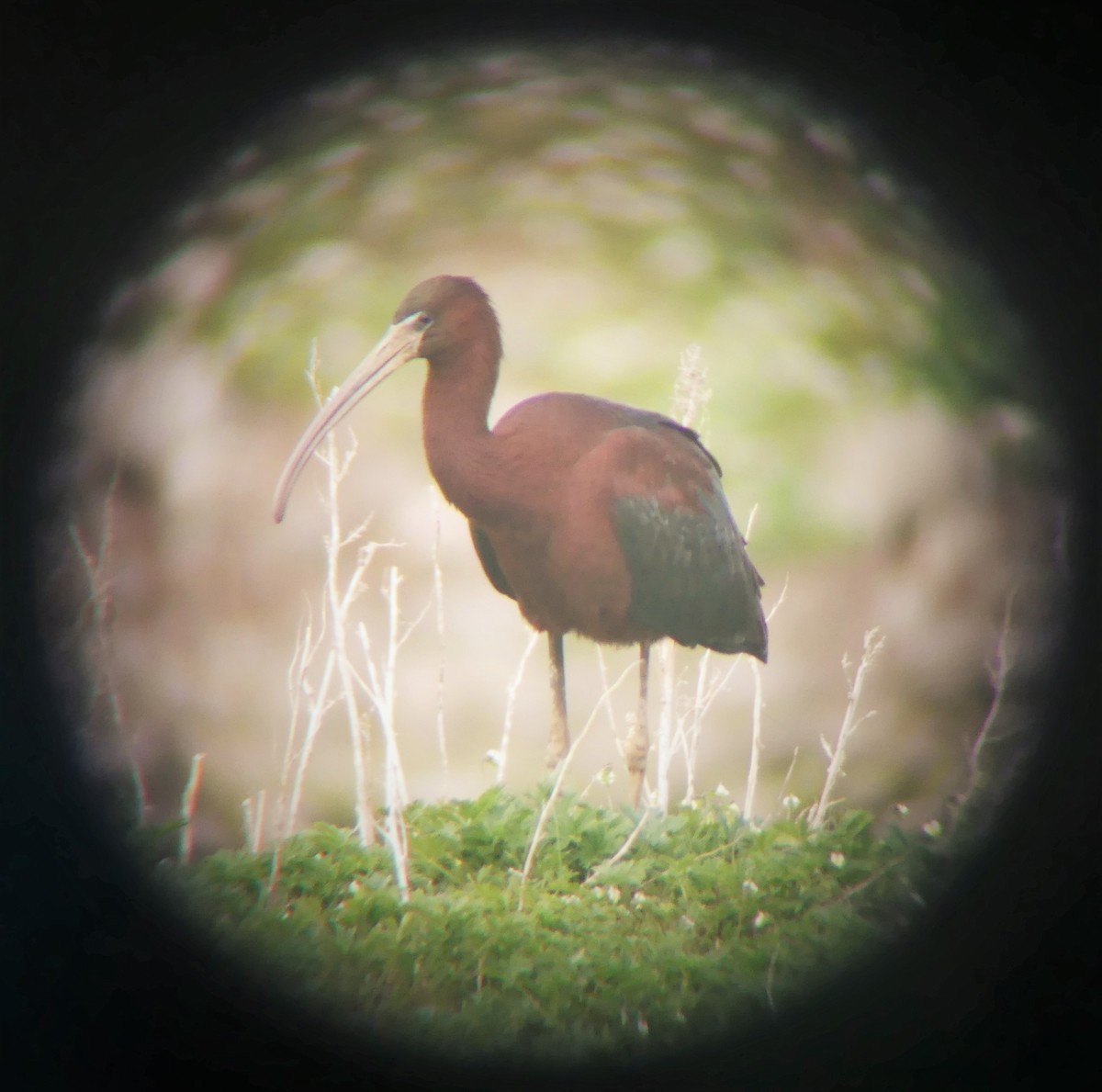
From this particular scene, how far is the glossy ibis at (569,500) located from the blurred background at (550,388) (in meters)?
0.05

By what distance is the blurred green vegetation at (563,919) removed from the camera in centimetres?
272

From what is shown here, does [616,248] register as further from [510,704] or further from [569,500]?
[510,704]

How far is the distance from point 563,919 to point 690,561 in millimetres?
753

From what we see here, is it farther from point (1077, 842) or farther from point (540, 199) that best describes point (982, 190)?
point (1077, 842)

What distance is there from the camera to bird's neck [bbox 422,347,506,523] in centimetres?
279

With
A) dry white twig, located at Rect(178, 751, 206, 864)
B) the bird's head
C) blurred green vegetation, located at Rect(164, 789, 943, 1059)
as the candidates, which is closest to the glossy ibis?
the bird's head

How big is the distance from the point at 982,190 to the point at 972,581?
33.9 inches

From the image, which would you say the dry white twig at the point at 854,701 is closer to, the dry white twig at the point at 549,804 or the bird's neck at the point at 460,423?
the dry white twig at the point at 549,804

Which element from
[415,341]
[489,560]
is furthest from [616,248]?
[489,560]

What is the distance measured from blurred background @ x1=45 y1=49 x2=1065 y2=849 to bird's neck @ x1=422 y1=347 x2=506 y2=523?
4cm

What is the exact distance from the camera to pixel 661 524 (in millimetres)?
2973

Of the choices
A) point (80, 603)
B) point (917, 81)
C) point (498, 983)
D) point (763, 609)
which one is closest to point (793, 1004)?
point (498, 983)

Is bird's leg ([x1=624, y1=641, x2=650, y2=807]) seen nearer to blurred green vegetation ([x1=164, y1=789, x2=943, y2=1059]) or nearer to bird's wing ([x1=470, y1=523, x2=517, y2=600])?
blurred green vegetation ([x1=164, y1=789, x2=943, y2=1059])

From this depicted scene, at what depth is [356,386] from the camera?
108 inches
